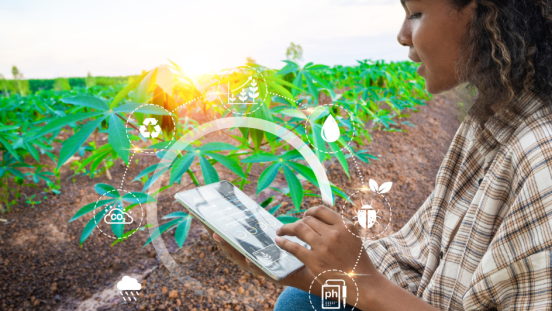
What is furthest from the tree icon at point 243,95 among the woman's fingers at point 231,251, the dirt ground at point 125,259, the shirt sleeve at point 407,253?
the dirt ground at point 125,259

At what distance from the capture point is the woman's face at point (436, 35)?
0.52 meters

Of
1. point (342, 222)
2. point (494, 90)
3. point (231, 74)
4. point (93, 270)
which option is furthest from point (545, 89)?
point (93, 270)

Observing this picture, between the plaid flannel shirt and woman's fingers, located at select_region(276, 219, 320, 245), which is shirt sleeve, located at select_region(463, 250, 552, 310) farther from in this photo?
woman's fingers, located at select_region(276, 219, 320, 245)

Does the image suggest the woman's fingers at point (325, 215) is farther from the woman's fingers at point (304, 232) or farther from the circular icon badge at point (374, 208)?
the circular icon badge at point (374, 208)

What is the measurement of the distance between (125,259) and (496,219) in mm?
1430

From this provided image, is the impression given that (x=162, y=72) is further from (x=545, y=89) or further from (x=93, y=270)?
(x=93, y=270)

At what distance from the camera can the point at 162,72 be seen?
28.6 inches

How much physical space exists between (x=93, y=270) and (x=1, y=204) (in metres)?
0.98

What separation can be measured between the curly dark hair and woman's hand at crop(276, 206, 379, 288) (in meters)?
0.31

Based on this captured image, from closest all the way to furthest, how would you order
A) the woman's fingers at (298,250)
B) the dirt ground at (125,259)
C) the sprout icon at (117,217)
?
the woman's fingers at (298,250) < the sprout icon at (117,217) < the dirt ground at (125,259)

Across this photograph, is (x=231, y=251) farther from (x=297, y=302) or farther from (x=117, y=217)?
(x=117, y=217)

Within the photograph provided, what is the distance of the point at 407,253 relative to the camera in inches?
31.7

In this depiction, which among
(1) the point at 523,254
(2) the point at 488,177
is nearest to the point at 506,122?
(2) the point at 488,177

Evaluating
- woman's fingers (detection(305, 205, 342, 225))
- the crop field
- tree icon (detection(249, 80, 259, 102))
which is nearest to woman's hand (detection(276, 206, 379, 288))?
woman's fingers (detection(305, 205, 342, 225))
